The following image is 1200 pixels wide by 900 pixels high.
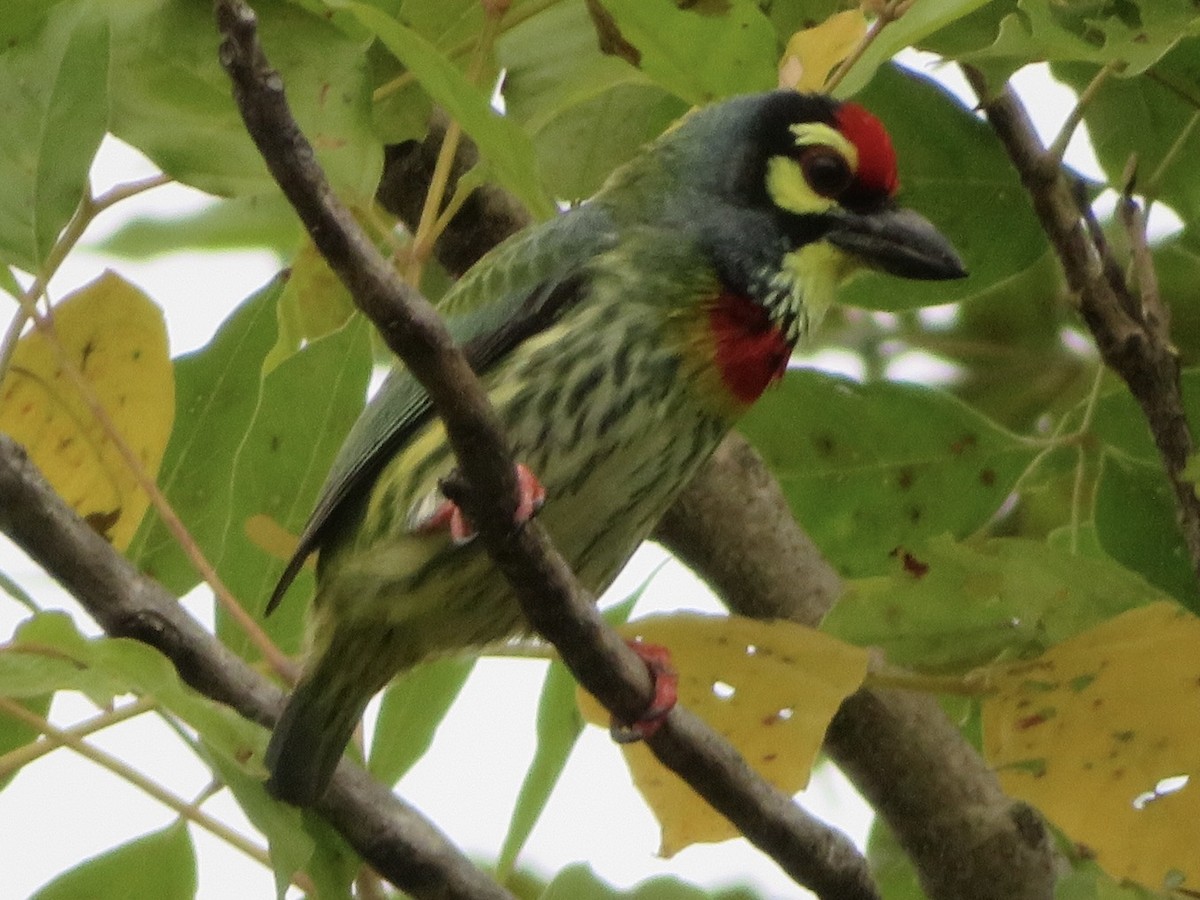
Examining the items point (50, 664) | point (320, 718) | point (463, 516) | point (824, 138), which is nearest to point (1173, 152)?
point (824, 138)

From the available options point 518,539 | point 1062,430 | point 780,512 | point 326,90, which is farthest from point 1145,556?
point 326,90

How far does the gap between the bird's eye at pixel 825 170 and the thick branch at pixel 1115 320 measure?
401 mm

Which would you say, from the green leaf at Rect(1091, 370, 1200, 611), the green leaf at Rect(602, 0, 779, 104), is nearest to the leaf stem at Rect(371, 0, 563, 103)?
the green leaf at Rect(602, 0, 779, 104)

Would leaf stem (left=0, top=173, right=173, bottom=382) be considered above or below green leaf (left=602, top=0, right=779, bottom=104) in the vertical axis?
below

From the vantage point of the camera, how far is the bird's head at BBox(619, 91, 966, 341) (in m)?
2.22

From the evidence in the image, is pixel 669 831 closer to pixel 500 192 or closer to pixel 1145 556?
pixel 1145 556

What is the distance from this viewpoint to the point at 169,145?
5.89 feet

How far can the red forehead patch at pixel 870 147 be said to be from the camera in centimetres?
217

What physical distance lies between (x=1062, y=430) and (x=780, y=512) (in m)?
0.33

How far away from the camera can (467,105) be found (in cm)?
165

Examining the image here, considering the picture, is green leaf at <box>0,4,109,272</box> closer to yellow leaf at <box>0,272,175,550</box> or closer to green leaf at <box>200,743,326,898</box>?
yellow leaf at <box>0,272,175,550</box>

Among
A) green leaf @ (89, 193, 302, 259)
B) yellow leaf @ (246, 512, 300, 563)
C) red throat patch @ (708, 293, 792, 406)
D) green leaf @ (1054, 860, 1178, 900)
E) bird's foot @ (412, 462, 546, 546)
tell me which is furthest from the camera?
green leaf @ (89, 193, 302, 259)

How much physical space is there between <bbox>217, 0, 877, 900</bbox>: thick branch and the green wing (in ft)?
1.70

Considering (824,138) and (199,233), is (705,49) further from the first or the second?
(199,233)
